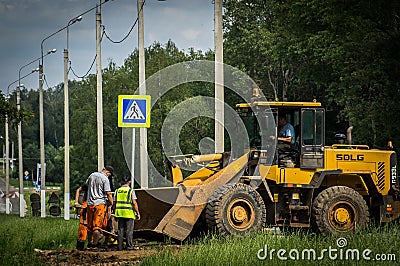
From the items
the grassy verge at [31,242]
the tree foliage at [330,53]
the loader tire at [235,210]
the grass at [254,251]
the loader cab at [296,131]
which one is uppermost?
the tree foliage at [330,53]

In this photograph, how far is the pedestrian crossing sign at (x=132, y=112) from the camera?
67.8 ft

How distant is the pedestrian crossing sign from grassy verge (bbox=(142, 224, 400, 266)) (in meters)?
5.69

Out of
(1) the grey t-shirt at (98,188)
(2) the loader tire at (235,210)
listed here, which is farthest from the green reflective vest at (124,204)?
(2) the loader tire at (235,210)

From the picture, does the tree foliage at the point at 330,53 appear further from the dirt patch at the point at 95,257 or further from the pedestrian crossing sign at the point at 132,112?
the dirt patch at the point at 95,257

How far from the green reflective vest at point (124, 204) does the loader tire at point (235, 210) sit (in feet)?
5.18

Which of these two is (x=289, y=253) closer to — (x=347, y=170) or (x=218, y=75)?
(x=347, y=170)

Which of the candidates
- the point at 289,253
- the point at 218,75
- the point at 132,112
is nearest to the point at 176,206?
the point at 132,112

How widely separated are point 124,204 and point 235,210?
7.61 ft

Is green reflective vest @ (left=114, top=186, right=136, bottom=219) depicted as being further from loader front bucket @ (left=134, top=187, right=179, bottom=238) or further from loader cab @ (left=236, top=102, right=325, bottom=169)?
loader cab @ (left=236, top=102, right=325, bottom=169)

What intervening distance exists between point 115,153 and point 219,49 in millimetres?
65393

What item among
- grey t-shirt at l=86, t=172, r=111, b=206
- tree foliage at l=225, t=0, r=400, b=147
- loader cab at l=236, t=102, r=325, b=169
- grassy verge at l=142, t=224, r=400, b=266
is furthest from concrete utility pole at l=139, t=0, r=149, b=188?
grassy verge at l=142, t=224, r=400, b=266

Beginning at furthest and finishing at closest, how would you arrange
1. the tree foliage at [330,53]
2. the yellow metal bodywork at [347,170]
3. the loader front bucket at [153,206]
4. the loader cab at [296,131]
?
1. the tree foliage at [330,53]
2. the loader cab at [296,131]
3. the yellow metal bodywork at [347,170]
4. the loader front bucket at [153,206]

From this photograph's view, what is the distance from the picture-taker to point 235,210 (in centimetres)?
1838

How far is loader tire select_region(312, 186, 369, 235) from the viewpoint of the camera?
19125 millimetres
